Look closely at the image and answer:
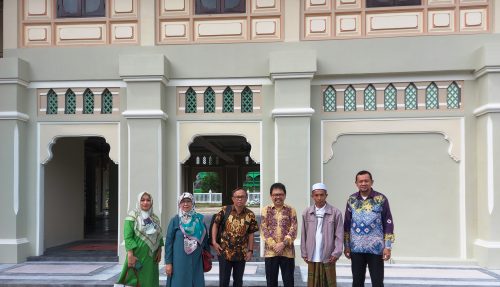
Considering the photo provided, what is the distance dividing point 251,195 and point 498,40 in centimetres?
1357

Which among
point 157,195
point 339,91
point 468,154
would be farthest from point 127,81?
point 468,154

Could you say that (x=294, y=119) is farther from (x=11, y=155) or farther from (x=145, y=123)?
(x=11, y=155)

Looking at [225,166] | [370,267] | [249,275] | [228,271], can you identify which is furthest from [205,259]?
[225,166]

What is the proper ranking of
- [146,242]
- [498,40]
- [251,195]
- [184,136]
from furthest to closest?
[251,195]
[184,136]
[498,40]
[146,242]

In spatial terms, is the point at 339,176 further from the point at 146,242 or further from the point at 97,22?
the point at 97,22

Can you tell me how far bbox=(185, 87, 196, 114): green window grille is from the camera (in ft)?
26.4

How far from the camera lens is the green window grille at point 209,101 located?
315 inches

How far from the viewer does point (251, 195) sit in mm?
19984

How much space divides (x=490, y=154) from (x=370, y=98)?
1.97m

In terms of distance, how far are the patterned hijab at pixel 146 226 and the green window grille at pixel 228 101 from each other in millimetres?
3404

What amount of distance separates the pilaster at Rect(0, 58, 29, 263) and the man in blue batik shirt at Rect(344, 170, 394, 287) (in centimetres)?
571

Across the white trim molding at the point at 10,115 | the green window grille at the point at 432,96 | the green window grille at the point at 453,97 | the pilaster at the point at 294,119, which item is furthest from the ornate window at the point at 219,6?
the green window grille at the point at 453,97

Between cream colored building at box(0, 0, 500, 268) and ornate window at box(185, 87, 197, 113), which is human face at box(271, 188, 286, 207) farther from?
ornate window at box(185, 87, 197, 113)

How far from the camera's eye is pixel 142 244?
4758 mm
